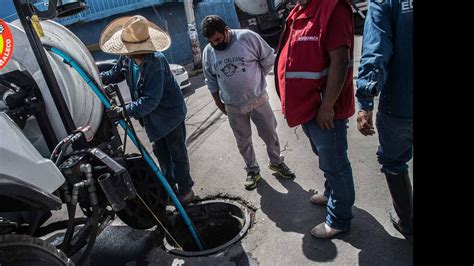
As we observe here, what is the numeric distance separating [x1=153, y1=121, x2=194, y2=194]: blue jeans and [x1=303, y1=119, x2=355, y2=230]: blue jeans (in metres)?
1.53

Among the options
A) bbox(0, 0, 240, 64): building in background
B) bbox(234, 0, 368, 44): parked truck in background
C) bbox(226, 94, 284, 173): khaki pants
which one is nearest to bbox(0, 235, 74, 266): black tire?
bbox(226, 94, 284, 173): khaki pants

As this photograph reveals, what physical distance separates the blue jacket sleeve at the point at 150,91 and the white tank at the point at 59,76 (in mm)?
405

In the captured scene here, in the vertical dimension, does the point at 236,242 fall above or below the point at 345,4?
below

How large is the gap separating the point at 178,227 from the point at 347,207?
5.90 ft

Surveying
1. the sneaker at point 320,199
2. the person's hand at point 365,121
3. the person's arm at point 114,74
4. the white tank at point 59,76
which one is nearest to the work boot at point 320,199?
the sneaker at point 320,199

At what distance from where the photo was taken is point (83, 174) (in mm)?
2508

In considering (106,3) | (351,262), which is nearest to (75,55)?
(351,262)

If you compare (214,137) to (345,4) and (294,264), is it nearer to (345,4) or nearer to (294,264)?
(294,264)

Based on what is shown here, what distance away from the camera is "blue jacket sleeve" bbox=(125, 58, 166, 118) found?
329 cm

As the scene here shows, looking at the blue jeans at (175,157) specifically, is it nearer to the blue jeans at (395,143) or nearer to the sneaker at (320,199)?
the sneaker at (320,199)

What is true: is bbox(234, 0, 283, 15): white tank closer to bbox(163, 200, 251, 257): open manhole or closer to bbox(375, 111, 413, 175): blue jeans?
bbox(163, 200, 251, 257): open manhole
